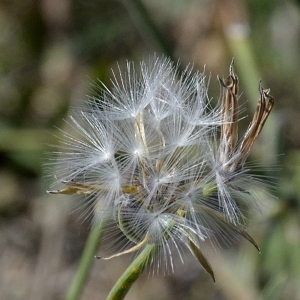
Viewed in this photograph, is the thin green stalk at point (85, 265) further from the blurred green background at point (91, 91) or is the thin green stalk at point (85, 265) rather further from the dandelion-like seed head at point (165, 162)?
the blurred green background at point (91, 91)

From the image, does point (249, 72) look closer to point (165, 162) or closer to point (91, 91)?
point (91, 91)

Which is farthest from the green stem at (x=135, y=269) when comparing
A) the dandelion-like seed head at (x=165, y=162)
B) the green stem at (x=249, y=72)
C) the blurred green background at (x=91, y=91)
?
the blurred green background at (x=91, y=91)

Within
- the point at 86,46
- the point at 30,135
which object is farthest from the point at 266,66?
the point at 30,135

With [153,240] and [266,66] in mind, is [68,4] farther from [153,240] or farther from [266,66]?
[153,240]

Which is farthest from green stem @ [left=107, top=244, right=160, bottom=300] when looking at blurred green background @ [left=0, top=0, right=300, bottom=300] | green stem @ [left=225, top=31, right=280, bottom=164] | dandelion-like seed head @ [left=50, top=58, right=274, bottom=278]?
blurred green background @ [left=0, top=0, right=300, bottom=300]

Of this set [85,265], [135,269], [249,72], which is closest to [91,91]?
[249,72]
